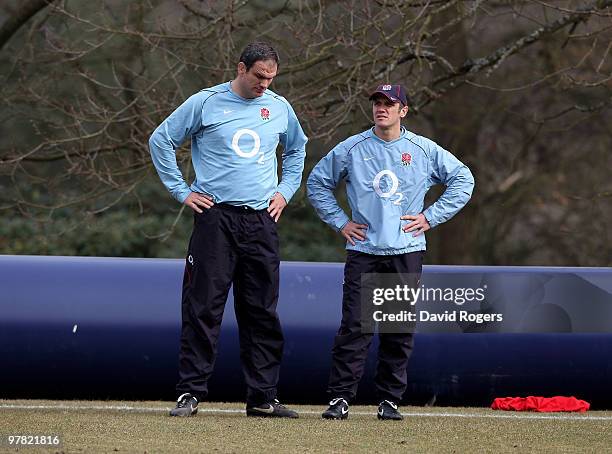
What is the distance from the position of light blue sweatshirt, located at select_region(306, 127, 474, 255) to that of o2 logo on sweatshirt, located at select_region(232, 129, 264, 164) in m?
0.48

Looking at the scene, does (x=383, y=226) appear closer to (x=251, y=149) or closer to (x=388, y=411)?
(x=251, y=149)

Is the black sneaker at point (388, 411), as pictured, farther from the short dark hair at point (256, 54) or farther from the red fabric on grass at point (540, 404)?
the short dark hair at point (256, 54)

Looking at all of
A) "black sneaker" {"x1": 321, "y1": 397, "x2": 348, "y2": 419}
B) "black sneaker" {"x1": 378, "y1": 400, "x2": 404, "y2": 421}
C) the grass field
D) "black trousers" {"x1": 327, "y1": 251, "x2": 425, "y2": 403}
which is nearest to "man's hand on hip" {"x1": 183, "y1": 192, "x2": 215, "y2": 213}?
"black trousers" {"x1": 327, "y1": 251, "x2": 425, "y2": 403}

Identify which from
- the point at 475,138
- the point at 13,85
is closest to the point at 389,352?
the point at 13,85

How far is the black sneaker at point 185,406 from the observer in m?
6.58

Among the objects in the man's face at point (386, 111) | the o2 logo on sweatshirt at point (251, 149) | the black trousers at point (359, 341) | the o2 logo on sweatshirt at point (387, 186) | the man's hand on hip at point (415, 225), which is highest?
the man's face at point (386, 111)

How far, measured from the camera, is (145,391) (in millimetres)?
8039

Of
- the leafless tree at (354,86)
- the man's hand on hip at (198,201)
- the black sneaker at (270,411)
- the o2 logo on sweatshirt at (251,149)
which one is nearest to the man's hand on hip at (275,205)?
the o2 logo on sweatshirt at (251,149)

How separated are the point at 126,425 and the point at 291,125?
72.7 inches

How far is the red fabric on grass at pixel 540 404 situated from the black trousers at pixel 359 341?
4.49 feet

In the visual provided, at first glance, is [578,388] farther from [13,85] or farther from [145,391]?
[13,85]

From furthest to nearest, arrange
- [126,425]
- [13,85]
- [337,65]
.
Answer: [13,85] < [337,65] < [126,425]

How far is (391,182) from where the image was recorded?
22.3 ft

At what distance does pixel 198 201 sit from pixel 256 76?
689 mm
